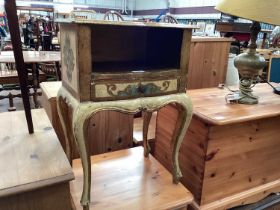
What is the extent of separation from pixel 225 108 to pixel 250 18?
455 millimetres

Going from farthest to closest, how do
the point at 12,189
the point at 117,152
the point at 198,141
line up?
1. the point at 117,152
2. the point at 198,141
3. the point at 12,189

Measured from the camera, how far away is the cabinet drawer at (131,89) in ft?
2.99

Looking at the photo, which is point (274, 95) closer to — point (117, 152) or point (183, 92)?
point (183, 92)

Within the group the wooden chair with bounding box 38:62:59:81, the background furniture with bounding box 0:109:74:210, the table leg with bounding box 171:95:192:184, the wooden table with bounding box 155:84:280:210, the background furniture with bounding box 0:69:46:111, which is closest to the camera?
the background furniture with bounding box 0:109:74:210

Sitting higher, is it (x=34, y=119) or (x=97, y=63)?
(x=97, y=63)

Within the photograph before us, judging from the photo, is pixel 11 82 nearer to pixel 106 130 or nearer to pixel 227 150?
pixel 106 130

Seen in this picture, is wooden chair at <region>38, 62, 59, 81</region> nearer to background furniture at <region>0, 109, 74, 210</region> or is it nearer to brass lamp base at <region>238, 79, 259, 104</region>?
background furniture at <region>0, 109, 74, 210</region>

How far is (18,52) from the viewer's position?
3.05ft

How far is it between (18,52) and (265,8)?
1.05 metres

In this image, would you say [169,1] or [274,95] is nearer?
[274,95]

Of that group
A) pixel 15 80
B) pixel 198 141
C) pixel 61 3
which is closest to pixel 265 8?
pixel 198 141

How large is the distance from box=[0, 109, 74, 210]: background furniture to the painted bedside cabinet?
0.11m

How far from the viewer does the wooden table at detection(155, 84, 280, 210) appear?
4.06ft

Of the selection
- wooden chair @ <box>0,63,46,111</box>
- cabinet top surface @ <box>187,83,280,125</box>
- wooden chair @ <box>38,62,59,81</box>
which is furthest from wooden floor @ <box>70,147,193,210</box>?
wooden chair @ <box>38,62,59,81</box>
